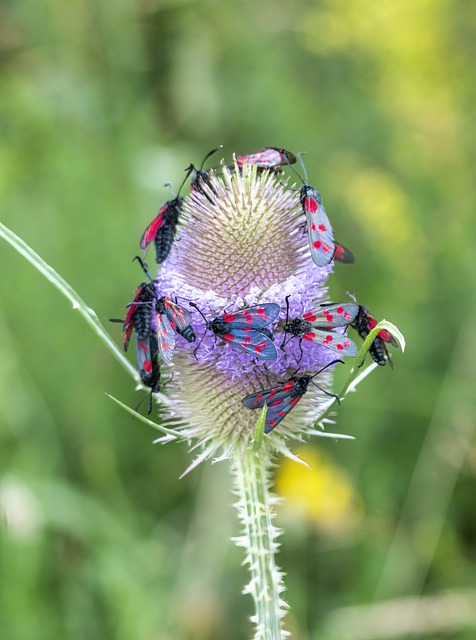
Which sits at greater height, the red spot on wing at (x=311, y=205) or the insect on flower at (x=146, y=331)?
the red spot on wing at (x=311, y=205)

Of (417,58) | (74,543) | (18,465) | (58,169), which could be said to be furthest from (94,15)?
(74,543)

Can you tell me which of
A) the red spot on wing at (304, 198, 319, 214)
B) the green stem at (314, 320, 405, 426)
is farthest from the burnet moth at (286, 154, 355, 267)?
the green stem at (314, 320, 405, 426)

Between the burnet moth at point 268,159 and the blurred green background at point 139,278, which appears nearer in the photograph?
the burnet moth at point 268,159

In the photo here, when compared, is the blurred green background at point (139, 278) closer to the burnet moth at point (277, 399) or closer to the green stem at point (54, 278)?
the green stem at point (54, 278)

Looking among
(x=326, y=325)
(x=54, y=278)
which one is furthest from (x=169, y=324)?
(x=326, y=325)

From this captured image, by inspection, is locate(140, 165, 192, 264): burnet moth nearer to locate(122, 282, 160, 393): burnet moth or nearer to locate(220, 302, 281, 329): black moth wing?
locate(122, 282, 160, 393): burnet moth

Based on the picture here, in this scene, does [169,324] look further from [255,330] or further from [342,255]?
[342,255]

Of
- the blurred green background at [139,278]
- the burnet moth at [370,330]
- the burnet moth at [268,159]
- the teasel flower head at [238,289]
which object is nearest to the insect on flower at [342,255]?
the teasel flower head at [238,289]

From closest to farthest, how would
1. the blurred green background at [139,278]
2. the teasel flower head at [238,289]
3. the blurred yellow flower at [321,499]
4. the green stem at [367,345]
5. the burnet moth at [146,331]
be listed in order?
the green stem at [367,345] < the teasel flower head at [238,289] < the burnet moth at [146,331] < the blurred green background at [139,278] < the blurred yellow flower at [321,499]

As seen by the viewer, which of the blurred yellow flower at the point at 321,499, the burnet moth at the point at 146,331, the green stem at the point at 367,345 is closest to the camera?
the green stem at the point at 367,345
